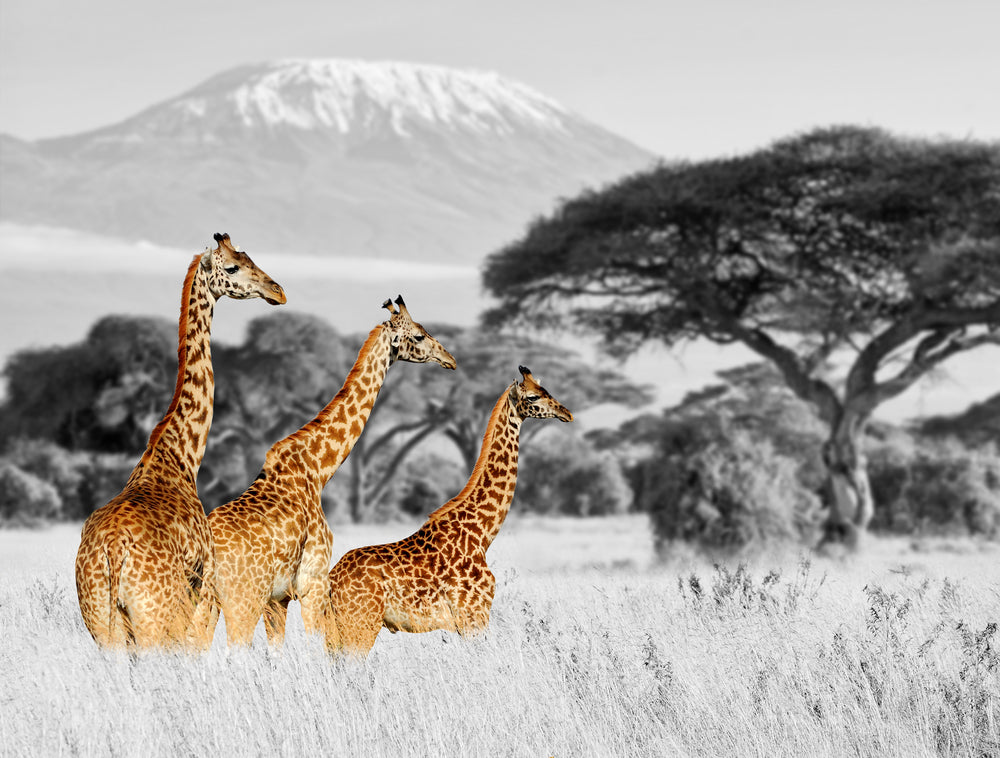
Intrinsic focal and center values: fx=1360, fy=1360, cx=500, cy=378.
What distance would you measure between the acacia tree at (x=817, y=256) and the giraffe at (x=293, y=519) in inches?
611

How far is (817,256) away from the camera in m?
23.2

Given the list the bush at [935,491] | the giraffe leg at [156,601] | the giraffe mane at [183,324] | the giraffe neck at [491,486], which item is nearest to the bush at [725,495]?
the bush at [935,491]

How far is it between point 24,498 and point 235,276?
25.3 m

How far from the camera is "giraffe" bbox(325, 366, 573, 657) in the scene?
22.5ft

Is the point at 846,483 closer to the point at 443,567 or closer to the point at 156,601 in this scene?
the point at 443,567

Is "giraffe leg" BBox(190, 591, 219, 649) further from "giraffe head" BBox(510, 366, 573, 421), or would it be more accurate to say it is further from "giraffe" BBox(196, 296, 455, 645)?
"giraffe head" BBox(510, 366, 573, 421)

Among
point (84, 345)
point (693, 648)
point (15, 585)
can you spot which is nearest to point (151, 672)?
point (693, 648)

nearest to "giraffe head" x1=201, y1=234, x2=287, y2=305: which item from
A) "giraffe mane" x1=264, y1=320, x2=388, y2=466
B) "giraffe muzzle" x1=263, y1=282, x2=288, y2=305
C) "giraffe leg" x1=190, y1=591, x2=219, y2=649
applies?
"giraffe muzzle" x1=263, y1=282, x2=288, y2=305

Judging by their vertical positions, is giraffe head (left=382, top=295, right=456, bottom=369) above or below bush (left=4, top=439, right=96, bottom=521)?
above

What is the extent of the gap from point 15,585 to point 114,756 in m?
5.38

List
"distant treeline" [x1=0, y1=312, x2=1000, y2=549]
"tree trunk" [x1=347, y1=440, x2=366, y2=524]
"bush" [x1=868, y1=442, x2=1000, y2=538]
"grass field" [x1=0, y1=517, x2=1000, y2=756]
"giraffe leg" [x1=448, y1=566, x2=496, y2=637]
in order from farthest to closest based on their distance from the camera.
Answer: "tree trunk" [x1=347, y1=440, x2=366, y2=524] → "distant treeline" [x1=0, y1=312, x2=1000, y2=549] → "bush" [x1=868, y1=442, x2=1000, y2=538] → "giraffe leg" [x1=448, y1=566, x2=496, y2=637] → "grass field" [x1=0, y1=517, x2=1000, y2=756]

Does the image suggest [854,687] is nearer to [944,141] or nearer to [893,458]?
[944,141]

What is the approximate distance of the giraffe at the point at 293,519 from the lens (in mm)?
6477

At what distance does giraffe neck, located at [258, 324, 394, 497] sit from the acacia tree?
1552 cm
